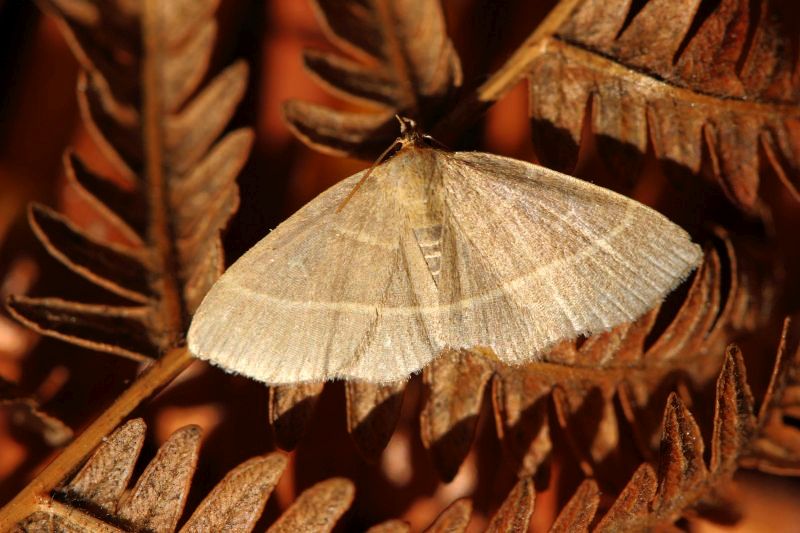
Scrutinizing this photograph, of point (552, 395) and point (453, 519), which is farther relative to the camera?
point (552, 395)

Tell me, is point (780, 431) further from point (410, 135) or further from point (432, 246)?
point (410, 135)

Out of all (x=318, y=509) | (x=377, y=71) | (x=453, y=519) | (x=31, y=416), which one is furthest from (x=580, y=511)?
(x=31, y=416)

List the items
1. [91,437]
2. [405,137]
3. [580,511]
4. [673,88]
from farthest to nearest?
1. [405,137]
2. [673,88]
3. [91,437]
4. [580,511]

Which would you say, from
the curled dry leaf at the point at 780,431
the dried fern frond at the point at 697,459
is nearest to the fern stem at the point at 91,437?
the dried fern frond at the point at 697,459

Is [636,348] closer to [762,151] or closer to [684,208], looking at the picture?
[684,208]

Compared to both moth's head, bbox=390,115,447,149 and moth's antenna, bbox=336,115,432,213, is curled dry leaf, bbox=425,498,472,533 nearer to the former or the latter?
moth's antenna, bbox=336,115,432,213

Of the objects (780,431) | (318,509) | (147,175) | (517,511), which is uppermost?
(147,175)

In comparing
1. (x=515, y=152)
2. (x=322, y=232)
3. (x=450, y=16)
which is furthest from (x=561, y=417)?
(x=450, y=16)
